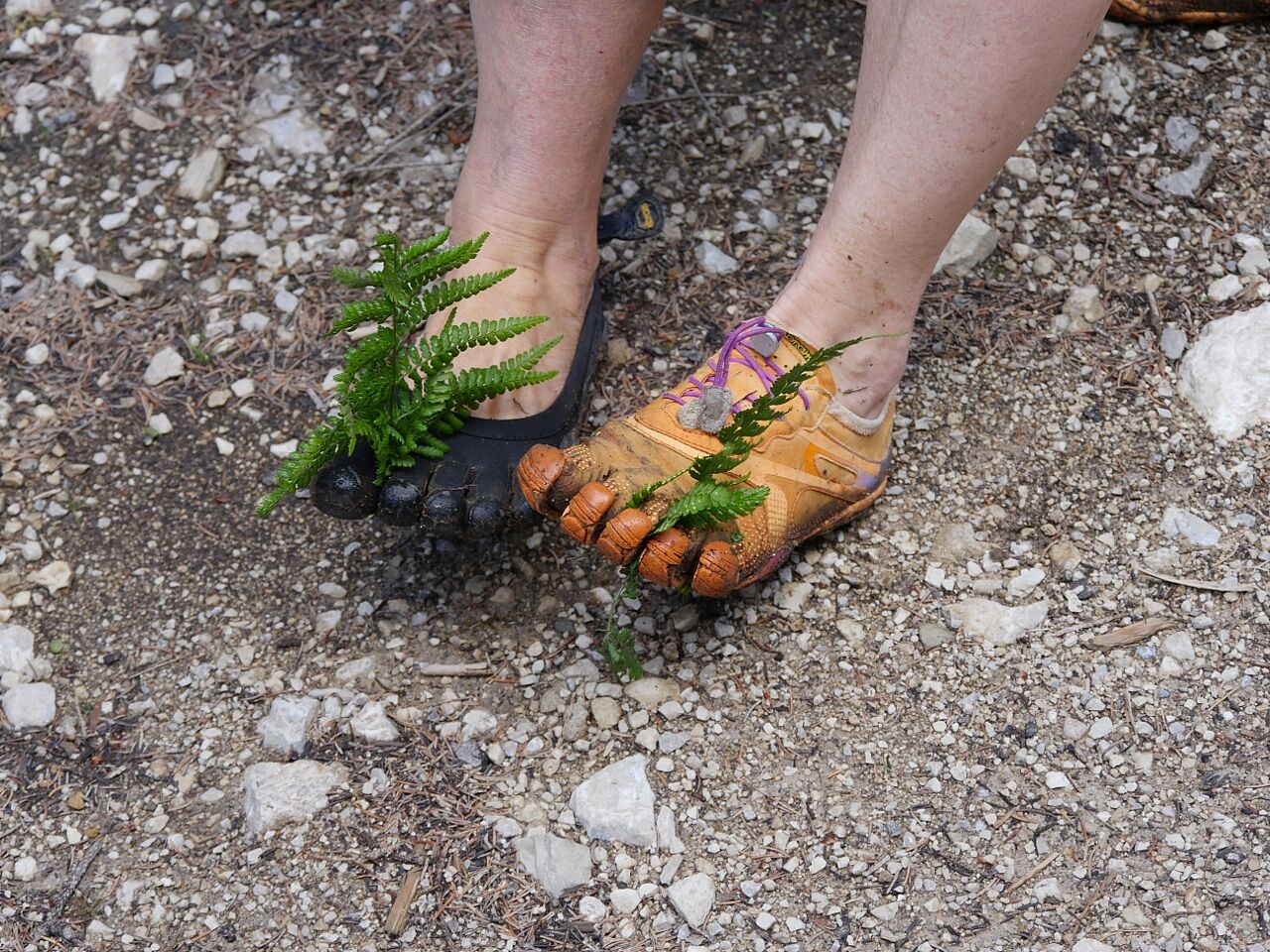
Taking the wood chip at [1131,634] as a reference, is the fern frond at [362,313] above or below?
above

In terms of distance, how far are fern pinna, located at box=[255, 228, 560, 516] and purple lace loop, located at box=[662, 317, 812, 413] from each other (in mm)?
261

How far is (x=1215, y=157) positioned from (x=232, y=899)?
251 cm

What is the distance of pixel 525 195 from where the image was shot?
7.32ft

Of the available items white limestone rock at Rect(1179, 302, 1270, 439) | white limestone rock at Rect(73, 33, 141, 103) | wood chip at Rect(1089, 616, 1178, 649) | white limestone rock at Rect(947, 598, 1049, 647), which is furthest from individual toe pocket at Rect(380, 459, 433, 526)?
white limestone rock at Rect(73, 33, 141, 103)

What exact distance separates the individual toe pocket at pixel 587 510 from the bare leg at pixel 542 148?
332 mm

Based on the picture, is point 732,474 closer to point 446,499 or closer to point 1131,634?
point 446,499

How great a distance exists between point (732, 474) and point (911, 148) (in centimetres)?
58

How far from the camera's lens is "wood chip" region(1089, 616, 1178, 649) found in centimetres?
209

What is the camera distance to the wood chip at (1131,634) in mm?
2090

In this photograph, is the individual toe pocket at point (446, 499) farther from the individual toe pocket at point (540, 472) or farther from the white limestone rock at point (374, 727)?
the white limestone rock at point (374, 727)

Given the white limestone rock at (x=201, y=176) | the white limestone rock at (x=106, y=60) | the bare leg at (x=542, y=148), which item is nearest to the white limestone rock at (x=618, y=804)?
the bare leg at (x=542, y=148)

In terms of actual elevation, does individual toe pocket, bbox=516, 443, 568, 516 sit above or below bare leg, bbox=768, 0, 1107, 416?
below

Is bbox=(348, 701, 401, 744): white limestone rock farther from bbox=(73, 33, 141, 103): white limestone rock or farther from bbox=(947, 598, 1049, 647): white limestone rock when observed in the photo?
bbox=(73, 33, 141, 103): white limestone rock

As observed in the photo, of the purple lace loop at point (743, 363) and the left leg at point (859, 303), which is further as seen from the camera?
the purple lace loop at point (743, 363)
